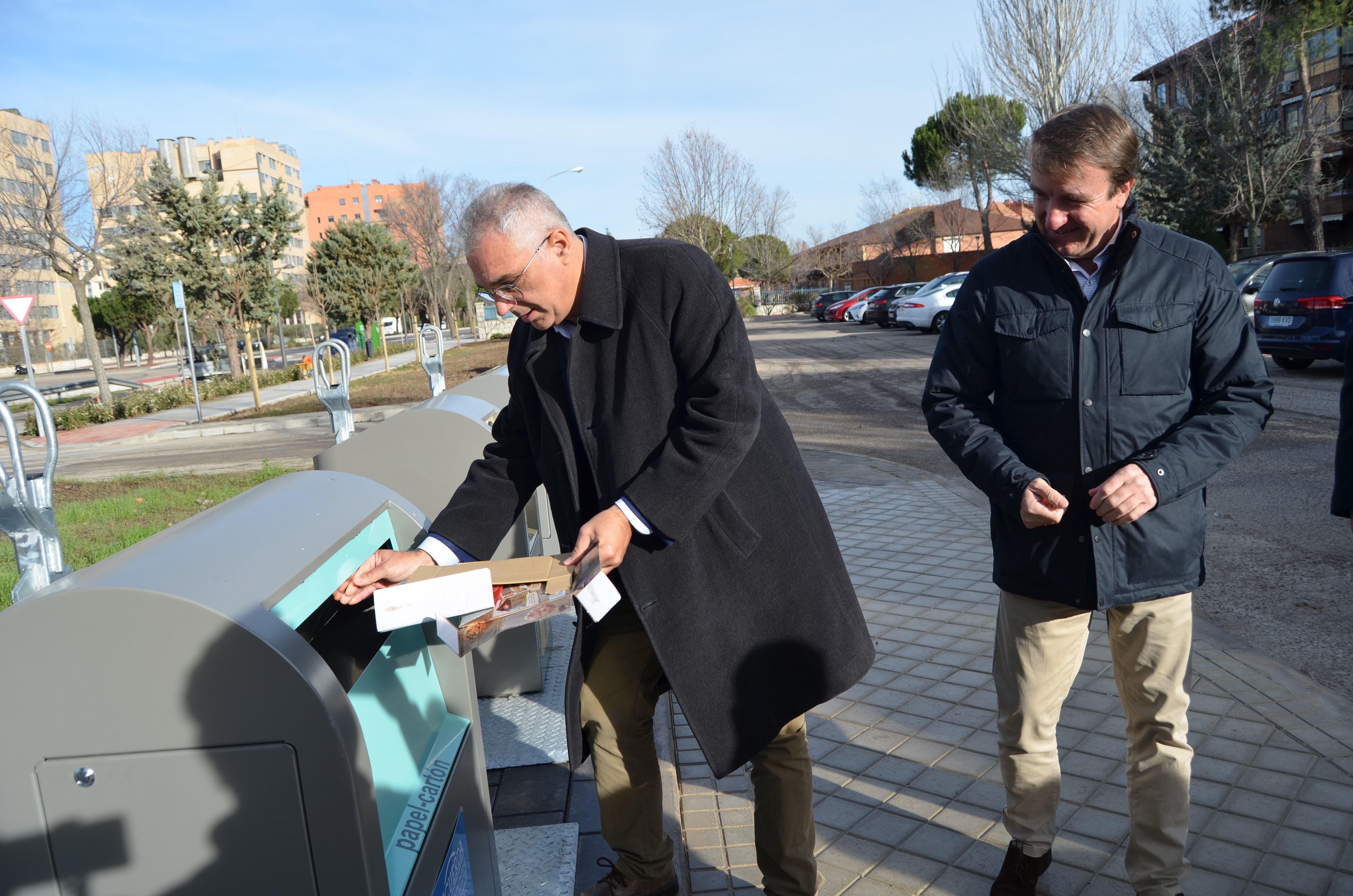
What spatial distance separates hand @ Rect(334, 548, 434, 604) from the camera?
6.21ft

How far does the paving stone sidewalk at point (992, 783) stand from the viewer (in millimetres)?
2656

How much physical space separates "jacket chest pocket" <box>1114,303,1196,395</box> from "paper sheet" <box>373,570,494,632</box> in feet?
5.02

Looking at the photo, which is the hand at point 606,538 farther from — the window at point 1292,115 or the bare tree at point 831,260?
the bare tree at point 831,260

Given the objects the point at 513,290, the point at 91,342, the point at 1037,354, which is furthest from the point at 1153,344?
the point at 91,342

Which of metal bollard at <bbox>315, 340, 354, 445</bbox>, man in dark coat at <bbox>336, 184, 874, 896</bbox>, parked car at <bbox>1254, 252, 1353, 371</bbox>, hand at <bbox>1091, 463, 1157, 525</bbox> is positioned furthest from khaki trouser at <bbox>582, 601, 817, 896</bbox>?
parked car at <bbox>1254, 252, 1353, 371</bbox>

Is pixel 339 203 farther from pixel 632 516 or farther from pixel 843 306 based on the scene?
pixel 632 516

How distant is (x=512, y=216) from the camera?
80.3 inches

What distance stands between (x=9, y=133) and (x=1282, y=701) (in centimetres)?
3037

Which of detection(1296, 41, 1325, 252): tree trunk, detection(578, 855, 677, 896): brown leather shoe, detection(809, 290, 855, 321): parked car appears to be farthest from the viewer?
detection(809, 290, 855, 321): parked car

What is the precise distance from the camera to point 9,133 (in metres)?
25.0

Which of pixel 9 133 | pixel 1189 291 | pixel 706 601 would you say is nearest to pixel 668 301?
pixel 706 601

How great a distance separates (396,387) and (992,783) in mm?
19458

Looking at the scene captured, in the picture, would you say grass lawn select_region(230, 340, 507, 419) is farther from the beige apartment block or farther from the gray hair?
the beige apartment block

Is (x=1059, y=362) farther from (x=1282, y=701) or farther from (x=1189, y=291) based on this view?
(x=1282, y=701)
